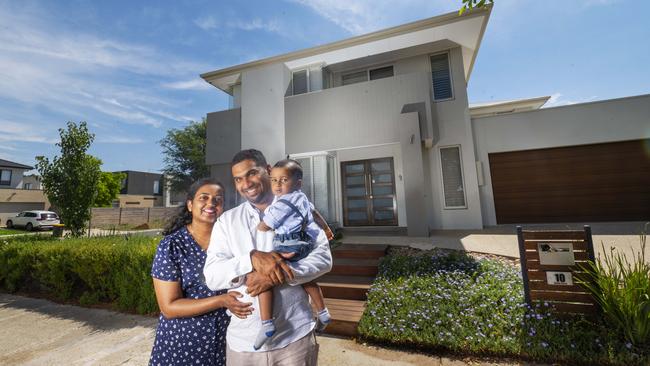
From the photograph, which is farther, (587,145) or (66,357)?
(587,145)

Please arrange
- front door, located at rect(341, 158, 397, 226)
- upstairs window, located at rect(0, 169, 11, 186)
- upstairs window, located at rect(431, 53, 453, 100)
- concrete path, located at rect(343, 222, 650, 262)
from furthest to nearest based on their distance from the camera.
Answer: upstairs window, located at rect(0, 169, 11, 186), front door, located at rect(341, 158, 397, 226), upstairs window, located at rect(431, 53, 453, 100), concrete path, located at rect(343, 222, 650, 262)

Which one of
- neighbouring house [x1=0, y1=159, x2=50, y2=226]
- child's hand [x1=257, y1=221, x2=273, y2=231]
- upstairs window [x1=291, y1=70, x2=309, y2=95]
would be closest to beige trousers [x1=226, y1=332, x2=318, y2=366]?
child's hand [x1=257, y1=221, x2=273, y2=231]

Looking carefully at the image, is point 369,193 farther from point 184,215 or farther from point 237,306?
point 237,306

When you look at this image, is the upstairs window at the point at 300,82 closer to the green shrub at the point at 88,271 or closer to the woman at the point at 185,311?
the green shrub at the point at 88,271

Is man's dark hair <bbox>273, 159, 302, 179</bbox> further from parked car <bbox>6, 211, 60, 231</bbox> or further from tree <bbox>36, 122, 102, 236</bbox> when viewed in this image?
parked car <bbox>6, 211, 60, 231</bbox>

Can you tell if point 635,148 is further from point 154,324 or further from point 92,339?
point 92,339

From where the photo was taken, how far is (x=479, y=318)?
308 cm

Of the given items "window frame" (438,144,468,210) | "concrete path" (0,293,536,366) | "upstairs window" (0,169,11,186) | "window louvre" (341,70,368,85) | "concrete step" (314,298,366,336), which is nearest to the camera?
"concrete path" (0,293,536,366)

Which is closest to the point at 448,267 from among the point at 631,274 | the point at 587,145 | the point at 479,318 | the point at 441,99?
the point at 479,318

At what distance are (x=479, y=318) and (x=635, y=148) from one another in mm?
9459

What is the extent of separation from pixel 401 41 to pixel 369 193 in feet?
17.0

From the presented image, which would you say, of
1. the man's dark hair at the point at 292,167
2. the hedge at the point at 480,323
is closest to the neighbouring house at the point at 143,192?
the hedge at the point at 480,323

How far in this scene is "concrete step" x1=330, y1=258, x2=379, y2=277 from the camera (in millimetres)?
4730

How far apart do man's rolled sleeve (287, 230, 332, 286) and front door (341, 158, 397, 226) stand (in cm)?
823
